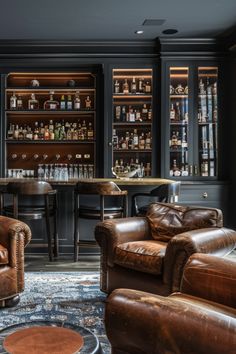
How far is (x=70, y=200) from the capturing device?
4.96 metres

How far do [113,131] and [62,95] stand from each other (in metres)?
1.15

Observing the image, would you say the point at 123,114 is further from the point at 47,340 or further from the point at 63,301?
the point at 47,340

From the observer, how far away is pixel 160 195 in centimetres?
458

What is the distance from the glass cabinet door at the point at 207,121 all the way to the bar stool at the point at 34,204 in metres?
2.48

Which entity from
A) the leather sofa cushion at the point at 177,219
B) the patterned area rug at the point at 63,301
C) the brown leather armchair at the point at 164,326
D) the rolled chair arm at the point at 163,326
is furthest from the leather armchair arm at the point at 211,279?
the leather sofa cushion at the point at 177,219

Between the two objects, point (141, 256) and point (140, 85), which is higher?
point (140, 85)

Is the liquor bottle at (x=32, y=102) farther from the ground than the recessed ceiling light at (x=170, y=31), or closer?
closer

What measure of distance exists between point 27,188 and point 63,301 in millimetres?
1468

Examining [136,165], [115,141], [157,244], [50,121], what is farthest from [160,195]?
[50,121]

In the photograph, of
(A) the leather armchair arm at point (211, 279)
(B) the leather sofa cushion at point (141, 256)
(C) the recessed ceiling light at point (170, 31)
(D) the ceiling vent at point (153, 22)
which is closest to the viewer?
(A) the leather armchair arm at point (211, 279)

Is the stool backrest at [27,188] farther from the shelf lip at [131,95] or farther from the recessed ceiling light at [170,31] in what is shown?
the recessed ceiling light at [170,31]

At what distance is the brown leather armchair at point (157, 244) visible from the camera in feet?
9.41

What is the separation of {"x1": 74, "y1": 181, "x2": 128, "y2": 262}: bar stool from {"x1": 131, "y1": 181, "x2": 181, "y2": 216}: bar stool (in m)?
0.15

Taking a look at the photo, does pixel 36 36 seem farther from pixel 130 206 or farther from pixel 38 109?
pixel 130 206
